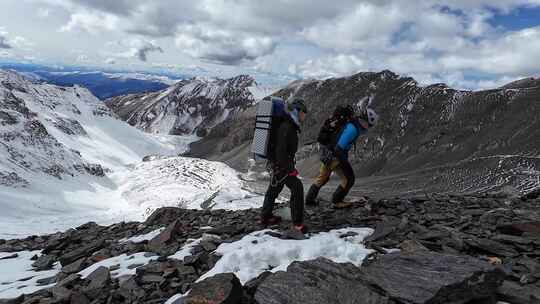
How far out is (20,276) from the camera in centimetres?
1160

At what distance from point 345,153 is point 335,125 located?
871mm

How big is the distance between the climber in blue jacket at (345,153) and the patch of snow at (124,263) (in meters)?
5.52

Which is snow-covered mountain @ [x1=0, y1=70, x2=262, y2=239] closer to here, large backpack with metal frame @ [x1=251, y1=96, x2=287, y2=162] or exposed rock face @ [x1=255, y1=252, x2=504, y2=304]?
large backpack with metal frame @ [x1=251, y1=96, x2=287, y2=162]

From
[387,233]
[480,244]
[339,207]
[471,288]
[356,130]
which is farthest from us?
[339,207]

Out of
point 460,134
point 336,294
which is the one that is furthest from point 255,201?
point 460,134

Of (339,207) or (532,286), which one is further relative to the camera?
(339,207)

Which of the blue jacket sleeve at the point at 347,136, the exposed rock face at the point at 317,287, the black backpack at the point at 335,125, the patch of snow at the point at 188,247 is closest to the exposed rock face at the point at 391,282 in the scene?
the exposed rock face at the point at 317,287

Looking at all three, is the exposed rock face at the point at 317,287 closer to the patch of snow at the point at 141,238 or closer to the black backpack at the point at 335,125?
the black backpack at the point at 335,125

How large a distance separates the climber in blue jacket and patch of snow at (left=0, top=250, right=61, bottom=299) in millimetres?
7797

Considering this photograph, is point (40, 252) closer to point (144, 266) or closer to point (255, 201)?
point (144, 266)

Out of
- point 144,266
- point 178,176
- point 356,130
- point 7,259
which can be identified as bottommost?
point 178,176

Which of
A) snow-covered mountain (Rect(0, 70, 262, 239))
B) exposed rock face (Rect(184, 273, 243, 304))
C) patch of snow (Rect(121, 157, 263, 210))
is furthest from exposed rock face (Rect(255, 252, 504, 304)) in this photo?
patch of snow (Rect(121, 157, 263, 210))

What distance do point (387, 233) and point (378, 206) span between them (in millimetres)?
3776

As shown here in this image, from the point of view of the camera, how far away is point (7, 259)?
14.3m
